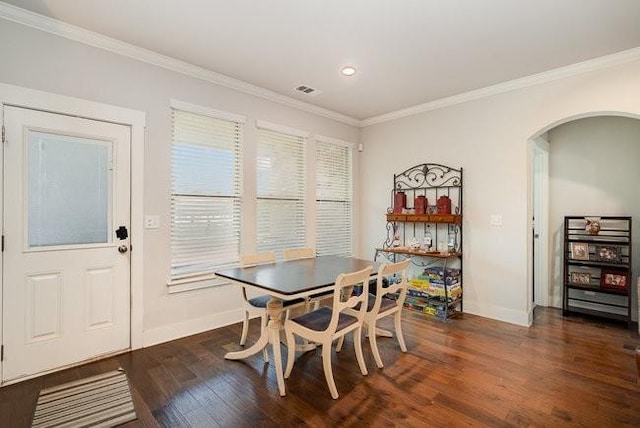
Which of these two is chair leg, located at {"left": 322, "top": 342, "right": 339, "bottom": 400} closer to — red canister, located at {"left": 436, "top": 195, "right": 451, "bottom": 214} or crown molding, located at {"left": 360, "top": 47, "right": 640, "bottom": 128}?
red canister, located at {"left": 436, "top": 195, "right": 451, "bottom": 214}

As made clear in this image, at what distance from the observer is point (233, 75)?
3.50 m

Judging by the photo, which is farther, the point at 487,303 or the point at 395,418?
the point at 487,303

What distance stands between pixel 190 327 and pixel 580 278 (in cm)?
461

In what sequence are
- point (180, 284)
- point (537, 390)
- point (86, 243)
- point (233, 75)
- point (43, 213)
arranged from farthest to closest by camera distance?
point (233, 75)
point (180, 284)
point (86, 243)
point (43, 213)
point (537, 390)

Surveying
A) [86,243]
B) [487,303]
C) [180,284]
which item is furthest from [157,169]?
[487,303]

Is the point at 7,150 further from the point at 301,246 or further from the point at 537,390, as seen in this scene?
the point at 537,390

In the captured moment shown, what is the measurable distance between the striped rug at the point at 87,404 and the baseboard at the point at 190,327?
22.9 inches

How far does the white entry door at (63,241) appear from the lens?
2402 millimetres

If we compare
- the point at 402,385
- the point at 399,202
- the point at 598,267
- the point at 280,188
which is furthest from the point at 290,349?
the point at 598,267

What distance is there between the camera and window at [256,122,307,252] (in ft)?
13.0

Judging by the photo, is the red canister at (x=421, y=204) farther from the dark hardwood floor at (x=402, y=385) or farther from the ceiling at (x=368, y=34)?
the dark hardwood floor at (x=402, y=385)

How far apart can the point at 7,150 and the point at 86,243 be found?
2.86 ft

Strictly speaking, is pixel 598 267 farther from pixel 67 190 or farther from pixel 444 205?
pixel 67 190

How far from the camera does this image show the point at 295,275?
2.65m
